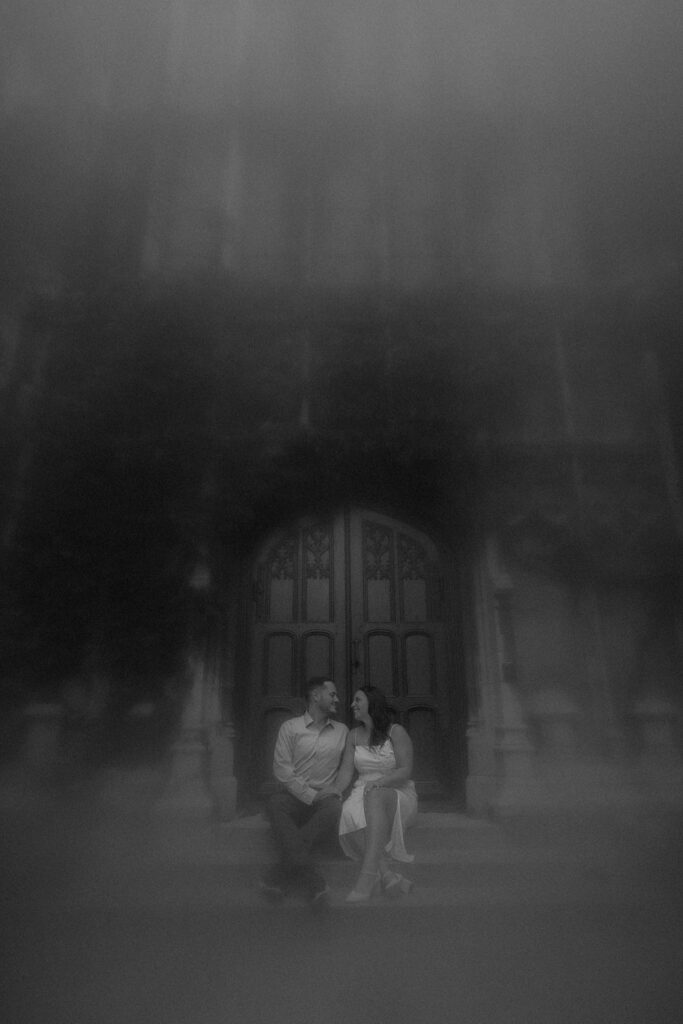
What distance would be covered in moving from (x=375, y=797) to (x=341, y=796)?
165 mm

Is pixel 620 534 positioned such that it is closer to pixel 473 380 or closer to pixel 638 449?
pixel 638 449

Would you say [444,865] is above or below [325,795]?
below

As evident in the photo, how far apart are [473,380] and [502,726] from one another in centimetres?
163

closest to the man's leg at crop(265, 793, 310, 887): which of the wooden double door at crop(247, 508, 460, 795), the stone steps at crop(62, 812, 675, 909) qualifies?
the stone steps at crop(62, 812, 675, 909)

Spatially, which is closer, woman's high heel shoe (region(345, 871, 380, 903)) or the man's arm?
woman's high heel shoe (region(345, 871, 380, 903))

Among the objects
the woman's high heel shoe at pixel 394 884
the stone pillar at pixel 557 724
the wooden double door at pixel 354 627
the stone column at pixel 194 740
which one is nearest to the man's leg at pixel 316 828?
the woman's high heel shoe at pixel 394 884

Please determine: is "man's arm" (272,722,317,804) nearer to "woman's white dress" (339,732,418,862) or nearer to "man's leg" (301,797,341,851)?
"man's leg" (301,797,341,851)

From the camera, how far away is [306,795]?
2246 millimetres

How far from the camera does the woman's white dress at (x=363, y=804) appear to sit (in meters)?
2.23

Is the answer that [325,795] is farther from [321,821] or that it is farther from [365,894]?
[365,894]

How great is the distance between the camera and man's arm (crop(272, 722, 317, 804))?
225cm

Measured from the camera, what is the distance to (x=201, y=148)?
3.59 meters

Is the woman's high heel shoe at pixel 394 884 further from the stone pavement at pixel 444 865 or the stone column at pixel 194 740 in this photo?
the stone column at pixel 194 740

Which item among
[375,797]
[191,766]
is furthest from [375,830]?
[191,766]
